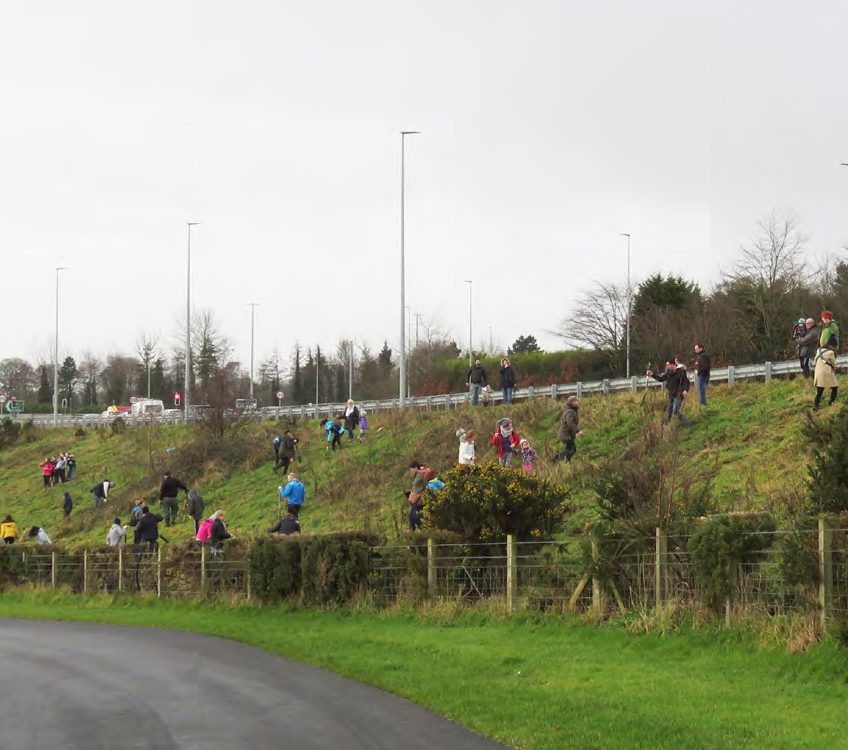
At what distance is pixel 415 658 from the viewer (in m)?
16.6

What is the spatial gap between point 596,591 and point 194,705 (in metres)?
6.35

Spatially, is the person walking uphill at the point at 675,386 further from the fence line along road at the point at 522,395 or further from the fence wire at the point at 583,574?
the fence wire at the point at 583,574

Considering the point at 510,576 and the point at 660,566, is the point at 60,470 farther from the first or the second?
the point at 660,566

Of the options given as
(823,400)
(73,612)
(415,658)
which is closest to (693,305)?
(823,400)

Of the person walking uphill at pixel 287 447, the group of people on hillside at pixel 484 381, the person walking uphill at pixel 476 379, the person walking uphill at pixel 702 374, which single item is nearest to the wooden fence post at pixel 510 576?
the person walking uphill at pixel 702 374

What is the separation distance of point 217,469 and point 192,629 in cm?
2764

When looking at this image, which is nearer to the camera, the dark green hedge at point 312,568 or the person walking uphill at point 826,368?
the dark green hedge at point 312,568

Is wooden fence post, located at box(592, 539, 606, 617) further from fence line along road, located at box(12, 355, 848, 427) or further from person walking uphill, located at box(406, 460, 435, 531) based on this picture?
fence line along road, located at box(12, 355, 848, 427)

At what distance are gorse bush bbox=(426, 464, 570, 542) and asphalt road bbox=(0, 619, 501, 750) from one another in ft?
16.0

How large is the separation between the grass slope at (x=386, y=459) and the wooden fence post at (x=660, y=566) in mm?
5328

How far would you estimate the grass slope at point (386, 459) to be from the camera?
29792mm

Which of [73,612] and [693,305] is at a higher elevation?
[693,305]

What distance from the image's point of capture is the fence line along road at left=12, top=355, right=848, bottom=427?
39.1m

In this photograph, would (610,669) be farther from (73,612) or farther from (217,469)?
(217,469)
